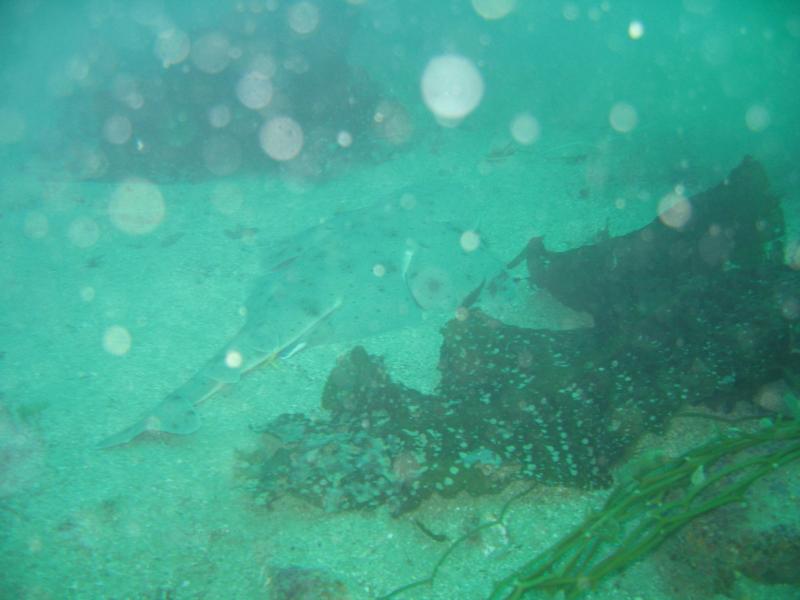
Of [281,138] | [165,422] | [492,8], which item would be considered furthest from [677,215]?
[492,8]

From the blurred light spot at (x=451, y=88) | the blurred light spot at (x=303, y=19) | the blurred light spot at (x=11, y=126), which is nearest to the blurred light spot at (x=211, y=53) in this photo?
the blurred light spot at (x=303, y=19)

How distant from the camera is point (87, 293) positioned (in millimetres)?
6926

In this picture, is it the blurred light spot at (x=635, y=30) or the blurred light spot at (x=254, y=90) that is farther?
the blurred light spot at (x=635, y=30)

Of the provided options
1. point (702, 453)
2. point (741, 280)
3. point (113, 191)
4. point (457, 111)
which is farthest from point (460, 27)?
point (702, 453)

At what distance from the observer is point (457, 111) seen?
599 inches

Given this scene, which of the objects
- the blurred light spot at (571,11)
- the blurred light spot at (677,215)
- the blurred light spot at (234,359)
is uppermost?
the blurred light spot at (571,11)

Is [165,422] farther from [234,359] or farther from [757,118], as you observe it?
[757,118]

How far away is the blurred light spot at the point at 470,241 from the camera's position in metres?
7.08

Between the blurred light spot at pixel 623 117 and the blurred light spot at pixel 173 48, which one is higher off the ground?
the blurred light spot at pixel 173 48

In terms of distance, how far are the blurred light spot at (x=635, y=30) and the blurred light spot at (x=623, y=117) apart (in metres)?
27.2

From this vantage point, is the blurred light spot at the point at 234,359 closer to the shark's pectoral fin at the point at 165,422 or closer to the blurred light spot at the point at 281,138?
the shark's pectoral fin at the point at 165,422

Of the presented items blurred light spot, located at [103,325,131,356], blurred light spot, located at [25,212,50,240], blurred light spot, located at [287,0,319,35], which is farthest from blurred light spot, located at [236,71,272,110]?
blurred light spot, located at [103,325,131,356]

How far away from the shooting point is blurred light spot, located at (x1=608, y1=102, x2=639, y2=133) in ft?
44.2

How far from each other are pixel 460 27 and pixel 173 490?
33.5m
